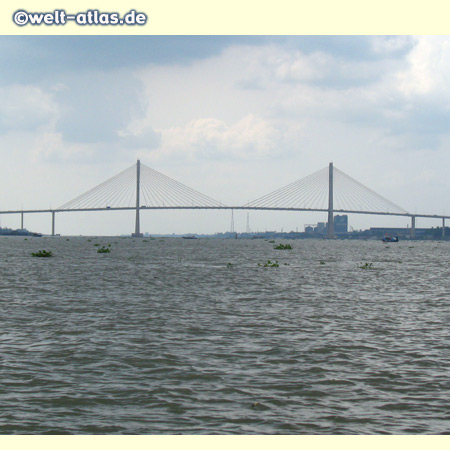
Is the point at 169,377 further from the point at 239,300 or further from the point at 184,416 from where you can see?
the point at 239,300

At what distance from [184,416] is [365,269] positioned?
36.9 meters

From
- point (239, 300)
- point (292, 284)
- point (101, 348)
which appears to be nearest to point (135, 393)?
point (101, 348)

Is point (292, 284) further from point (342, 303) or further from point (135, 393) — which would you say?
point (135, 393)

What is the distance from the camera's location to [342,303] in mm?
22984

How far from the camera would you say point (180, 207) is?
164875mm

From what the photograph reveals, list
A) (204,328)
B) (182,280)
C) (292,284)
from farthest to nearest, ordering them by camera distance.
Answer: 1. (182,280)
2. (292,284)
3. (204,328)

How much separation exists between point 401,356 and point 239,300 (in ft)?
33.9

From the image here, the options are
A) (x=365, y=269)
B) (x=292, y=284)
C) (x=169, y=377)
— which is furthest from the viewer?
(x=365, y=269)

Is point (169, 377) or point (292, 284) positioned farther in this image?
point (292, 284)

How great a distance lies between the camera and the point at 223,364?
12.9 meters

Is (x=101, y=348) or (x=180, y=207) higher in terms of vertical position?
(x=180, y=207)

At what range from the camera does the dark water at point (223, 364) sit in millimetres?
9531

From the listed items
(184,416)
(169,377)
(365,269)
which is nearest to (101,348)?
(169,377)

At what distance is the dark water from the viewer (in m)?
9.53
